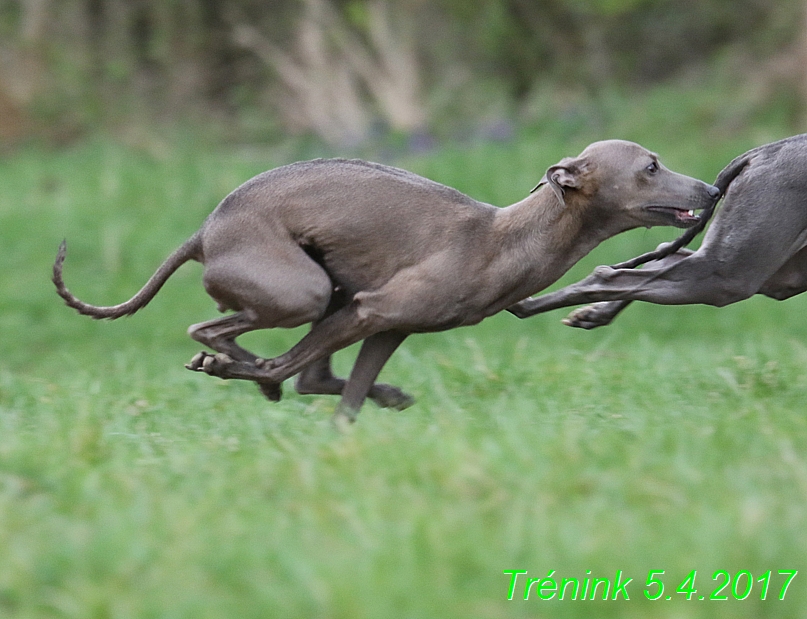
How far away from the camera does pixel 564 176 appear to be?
5160 mm

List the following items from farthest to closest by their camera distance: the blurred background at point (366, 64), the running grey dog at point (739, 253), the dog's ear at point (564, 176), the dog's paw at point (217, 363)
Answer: the blurred background at point (366, 64) < the dog's paw at point (217, 363) < the running grey dog at point (739, 253) < the dog's ear at point (564, 176)

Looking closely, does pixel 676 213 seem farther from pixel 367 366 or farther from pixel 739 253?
pixel 367 366

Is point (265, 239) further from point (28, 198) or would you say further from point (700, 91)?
point (700, 91)

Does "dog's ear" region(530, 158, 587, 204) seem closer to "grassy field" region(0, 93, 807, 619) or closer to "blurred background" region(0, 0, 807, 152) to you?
"grassy field" region(0, 93, 807, 619)

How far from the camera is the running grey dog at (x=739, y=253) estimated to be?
534 centimetres

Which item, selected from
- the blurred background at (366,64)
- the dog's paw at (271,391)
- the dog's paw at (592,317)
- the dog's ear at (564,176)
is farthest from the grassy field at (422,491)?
the blurred background at (366,64)

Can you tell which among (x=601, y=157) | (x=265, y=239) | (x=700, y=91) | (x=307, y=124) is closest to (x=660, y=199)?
(x=601, y=157)

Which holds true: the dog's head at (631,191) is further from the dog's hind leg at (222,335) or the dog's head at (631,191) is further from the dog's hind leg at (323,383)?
the dog's hind leg at (222,335)

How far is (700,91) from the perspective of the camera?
648 inches

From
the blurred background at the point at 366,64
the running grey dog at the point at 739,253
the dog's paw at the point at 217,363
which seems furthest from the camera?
the blurred background at the point at 366,64

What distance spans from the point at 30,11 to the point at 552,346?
39.9ft

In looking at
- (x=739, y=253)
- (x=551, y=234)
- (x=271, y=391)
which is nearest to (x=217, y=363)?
(x=271, y=391)

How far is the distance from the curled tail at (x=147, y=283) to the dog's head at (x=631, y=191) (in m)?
1.67

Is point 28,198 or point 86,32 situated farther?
point 86,32
